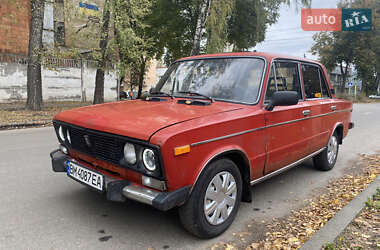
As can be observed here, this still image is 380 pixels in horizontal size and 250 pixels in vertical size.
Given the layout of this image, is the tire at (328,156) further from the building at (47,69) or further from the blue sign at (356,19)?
the blue sign at (356,19)

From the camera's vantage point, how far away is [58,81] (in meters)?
18.2

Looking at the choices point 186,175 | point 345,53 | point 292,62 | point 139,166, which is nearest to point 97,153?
point 139,166

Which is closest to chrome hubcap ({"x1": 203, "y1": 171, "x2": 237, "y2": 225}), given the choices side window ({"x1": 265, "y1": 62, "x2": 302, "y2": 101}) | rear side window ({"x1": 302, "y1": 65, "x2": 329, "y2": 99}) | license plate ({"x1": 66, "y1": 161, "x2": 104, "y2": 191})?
license plate ({"x1": 66, "y1": 161, "x2": 104, "y2": 191})

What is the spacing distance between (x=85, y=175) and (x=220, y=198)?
137 cm

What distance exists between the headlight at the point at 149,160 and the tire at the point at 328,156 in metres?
3.68

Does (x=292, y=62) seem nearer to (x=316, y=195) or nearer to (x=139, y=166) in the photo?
Result: (x=316, y=195)

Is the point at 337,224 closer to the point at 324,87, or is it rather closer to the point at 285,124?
the point at 285,124

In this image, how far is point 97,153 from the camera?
9.57 feet

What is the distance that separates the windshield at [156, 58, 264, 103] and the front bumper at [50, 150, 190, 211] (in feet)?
4.57

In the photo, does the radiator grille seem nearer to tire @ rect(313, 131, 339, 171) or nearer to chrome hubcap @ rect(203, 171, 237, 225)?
chrome hubcap @ rect(203, 171, 237, 225)

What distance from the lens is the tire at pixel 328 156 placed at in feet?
16.7

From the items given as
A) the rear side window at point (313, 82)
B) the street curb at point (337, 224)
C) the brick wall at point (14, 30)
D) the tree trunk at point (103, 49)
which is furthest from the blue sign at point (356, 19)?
the street curb at point (337, 224)

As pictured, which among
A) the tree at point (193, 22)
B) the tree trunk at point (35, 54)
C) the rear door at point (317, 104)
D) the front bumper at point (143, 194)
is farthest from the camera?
the tree at point (193, 22)

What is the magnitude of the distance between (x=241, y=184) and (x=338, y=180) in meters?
2.57
